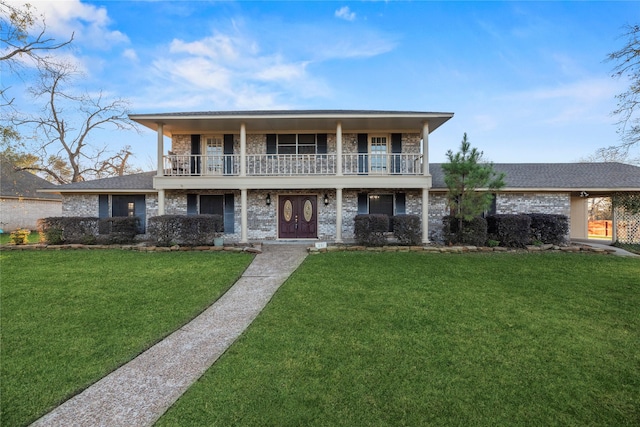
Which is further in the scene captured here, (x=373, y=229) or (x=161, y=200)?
(x=161, y=200)

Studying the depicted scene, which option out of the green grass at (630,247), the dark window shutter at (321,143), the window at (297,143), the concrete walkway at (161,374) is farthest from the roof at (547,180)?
the concrete walkway at (161,374)

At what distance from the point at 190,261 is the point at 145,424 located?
684 cm

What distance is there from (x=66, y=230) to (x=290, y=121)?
996 cm

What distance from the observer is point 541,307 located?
18.9 feet

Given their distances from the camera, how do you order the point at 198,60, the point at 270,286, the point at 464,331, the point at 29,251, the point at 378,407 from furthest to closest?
1. the point at 198,60
2. the point at 29,251
3. the point at 270,286
4. the point at 464,331
5. the point at 378,407

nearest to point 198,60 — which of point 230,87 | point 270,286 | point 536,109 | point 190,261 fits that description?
point 230,87

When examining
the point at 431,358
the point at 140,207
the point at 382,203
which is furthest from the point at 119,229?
the point at 431,358

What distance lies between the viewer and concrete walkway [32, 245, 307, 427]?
3.00 m

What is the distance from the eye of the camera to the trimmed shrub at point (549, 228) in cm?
1156

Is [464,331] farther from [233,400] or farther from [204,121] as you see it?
[204,121]

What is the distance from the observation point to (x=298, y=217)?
13.6 meters

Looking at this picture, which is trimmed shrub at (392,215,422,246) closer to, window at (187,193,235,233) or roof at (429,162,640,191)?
roof at (429,162,640,191)

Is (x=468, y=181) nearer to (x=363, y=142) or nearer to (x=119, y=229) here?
(x=363, y=142)

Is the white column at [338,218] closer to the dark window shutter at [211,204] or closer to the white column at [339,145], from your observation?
the white column at [339,145]
